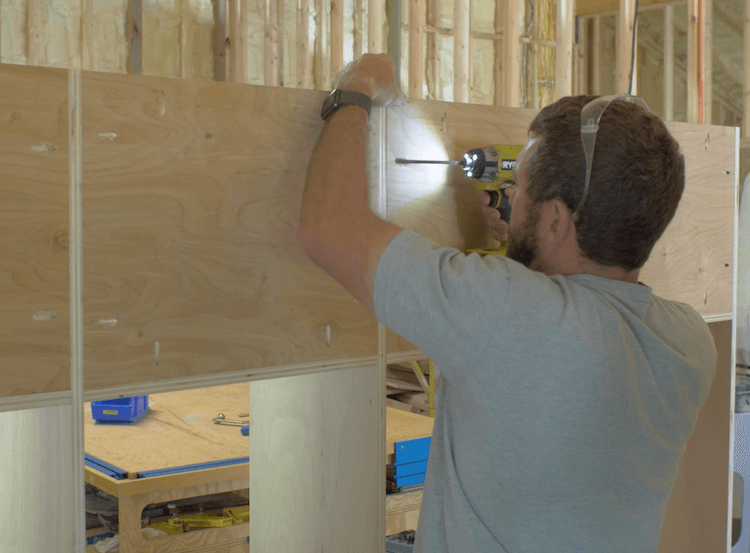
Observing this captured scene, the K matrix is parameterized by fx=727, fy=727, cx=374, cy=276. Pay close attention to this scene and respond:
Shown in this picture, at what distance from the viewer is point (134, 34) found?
4602 mm

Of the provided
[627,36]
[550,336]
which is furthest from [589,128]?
[627,36]

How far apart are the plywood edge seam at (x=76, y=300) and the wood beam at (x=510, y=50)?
73.9 inches

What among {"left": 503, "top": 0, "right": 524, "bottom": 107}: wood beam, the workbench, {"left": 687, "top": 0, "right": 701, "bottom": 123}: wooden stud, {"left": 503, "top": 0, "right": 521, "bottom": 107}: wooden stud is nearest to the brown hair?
{"left": 503, "top": 0, "right": 524, "bottom": 107}: wood beam

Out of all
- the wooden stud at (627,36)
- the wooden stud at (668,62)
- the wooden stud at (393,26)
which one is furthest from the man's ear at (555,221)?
the wooden stud at (668,62)

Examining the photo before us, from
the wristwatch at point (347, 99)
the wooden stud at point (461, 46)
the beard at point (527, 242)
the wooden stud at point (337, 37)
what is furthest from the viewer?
the wooden stud at point (337, 37)

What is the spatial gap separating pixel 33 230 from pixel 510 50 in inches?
98.2

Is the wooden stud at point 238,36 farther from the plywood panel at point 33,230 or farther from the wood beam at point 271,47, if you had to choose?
the plywood panel at point 33,230

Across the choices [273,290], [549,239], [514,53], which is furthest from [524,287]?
[514,53]

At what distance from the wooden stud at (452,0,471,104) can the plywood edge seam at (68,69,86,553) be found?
2.23 meters

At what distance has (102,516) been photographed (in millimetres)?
2635

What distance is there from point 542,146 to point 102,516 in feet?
7.17

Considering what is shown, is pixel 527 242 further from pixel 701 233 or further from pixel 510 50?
pixel 510 50

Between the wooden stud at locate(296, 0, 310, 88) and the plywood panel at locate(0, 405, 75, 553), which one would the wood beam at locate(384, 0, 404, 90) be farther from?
the plywood panel at locate(0, 405, 75, 553)

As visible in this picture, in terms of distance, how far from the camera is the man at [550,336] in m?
1.04
